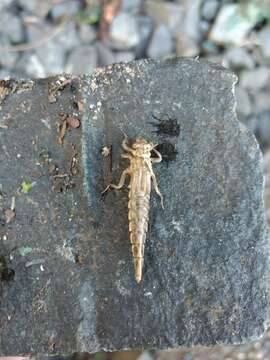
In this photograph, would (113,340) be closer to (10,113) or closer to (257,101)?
(10,113)

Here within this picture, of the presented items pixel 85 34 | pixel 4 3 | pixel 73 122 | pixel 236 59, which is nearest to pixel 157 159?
pixel 73 122

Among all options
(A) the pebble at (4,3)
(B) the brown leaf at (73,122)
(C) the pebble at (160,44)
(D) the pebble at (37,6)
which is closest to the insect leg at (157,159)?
(B) the brown leaf at (73,122)

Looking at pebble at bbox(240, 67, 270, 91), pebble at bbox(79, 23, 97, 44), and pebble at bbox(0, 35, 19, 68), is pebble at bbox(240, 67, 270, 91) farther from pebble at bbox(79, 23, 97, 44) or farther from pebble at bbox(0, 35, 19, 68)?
pebble at bbox(0, 35, 19, 68)

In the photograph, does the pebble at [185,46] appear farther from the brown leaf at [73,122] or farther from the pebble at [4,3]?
the brown leaf at [73,122]

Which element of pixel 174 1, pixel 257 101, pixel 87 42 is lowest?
pixel 257 101

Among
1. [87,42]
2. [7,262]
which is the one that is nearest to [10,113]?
[7,262]

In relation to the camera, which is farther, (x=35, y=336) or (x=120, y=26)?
(x=120, y=26)

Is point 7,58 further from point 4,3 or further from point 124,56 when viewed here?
point 124,56
